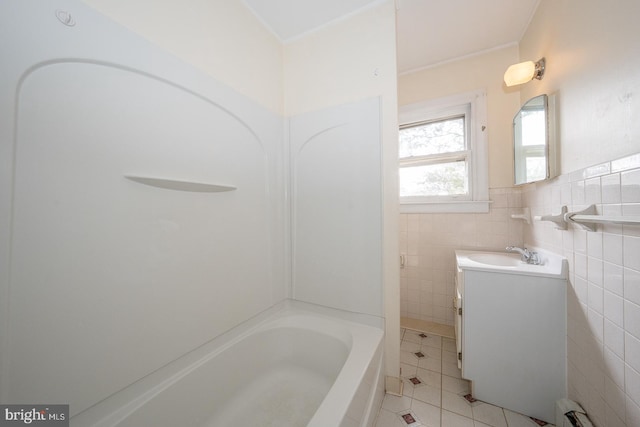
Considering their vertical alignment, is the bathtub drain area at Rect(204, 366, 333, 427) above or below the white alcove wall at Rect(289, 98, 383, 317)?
below

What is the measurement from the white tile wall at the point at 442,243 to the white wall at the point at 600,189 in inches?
23.3

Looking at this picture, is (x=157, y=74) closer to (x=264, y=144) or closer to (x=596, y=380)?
(x=264, y=144)

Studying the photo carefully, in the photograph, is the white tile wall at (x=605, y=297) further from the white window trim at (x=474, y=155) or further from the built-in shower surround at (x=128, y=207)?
the built-in shower surround at (x=128, y=207)

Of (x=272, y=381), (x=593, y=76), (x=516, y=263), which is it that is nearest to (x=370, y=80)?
(x=593, y=76)

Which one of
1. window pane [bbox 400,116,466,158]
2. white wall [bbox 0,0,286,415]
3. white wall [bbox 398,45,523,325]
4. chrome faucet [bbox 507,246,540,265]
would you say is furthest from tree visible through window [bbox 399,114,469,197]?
white wall [bbox 0,0,286,415]

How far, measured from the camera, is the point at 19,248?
612 millimetres

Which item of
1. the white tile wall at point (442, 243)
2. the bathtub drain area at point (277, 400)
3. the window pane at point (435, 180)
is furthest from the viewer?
the window pane at point (435, 180)

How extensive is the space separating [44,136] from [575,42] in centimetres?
228

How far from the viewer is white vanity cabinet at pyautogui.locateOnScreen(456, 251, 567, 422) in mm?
1208

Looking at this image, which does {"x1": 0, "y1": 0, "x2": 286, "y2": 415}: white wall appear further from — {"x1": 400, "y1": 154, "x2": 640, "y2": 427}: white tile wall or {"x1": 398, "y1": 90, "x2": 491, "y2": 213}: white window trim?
{"x1": 398, "y1": 90, "x2": 491, "y2": 213}: white window trim

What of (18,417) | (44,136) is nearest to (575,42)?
(44,136)

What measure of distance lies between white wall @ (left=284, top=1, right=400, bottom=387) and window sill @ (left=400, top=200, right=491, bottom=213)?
3.28 feet

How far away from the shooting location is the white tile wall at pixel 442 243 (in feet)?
6.21

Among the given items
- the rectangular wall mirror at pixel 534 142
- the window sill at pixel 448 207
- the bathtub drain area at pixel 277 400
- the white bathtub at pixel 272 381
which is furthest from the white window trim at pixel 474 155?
the bathtub drain area at pixel 277 400
